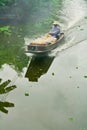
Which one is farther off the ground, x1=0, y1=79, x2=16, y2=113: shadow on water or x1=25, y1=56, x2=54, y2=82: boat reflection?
x1=0, y1=79, x2=16, y2=113: shadow on water

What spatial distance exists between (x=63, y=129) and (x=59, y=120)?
857 mm

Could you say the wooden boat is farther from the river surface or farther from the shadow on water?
the shadow on water

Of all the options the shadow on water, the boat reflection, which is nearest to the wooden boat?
the boat reflection

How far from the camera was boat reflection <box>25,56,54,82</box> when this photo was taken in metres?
21.2

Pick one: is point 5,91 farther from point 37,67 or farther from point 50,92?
point 37,67

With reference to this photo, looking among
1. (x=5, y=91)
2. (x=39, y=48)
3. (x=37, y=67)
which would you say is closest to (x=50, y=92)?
(x=5, y=91)

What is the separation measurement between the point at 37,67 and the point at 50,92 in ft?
13.6

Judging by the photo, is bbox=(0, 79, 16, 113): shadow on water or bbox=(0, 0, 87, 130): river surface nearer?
bbox=(0, 0, 87, 130): river surface

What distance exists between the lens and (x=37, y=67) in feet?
74.1

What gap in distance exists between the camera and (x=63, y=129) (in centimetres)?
1527

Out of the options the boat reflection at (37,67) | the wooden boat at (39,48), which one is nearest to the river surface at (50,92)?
the boat reflection at (37,67)

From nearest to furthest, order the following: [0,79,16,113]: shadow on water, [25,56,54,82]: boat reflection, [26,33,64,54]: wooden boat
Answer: [0,79,16,113]: shadow on water, [25,56,54,82]: boat reflection, [26,33,64,54]: wooden boat

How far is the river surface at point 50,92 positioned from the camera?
1590 cm

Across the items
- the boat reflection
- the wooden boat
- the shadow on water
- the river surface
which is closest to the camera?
the river surface
